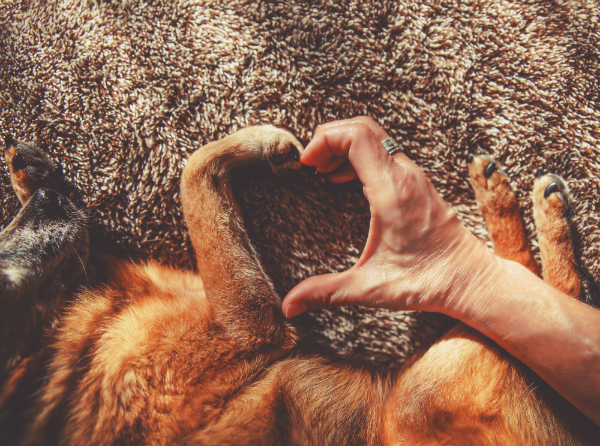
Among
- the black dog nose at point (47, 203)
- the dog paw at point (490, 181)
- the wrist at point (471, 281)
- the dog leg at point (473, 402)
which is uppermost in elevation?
the black dog nose at point (47, 203)

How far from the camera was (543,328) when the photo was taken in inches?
38.3

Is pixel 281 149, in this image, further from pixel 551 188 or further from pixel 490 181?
pixel 551 188

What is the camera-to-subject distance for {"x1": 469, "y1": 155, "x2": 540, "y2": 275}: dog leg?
120cm

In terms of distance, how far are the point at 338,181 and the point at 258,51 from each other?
2.00ft

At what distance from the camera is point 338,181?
4.06ft

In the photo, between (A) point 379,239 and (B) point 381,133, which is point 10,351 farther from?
(B) point 381,133

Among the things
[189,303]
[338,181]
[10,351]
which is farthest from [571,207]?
[10,351]

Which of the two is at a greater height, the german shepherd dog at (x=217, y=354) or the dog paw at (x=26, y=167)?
the dog paw at (x=26, y=167)

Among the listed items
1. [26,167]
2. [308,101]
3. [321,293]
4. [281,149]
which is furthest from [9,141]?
[321,293]

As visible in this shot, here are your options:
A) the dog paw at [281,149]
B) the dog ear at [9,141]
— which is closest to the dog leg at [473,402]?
the dog paw at [281,149]

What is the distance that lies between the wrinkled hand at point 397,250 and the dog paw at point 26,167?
3.48 ft

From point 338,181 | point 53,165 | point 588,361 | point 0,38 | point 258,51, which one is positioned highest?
point 0,38

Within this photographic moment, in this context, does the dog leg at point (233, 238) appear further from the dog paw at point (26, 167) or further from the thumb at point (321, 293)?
the dog paw at point (26, 167)

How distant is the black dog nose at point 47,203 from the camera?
1.14 m
